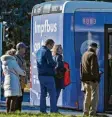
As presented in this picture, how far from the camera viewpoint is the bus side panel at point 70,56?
14062mm

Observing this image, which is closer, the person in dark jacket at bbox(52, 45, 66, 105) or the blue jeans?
the blue jeans

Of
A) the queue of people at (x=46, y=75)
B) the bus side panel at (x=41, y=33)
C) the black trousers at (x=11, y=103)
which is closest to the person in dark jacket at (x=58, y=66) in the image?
the queue of people at (x=46, y=75)

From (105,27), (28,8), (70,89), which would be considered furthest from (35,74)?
(28,8)

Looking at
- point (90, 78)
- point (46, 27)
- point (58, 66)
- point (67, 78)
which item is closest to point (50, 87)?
point (58, 66)

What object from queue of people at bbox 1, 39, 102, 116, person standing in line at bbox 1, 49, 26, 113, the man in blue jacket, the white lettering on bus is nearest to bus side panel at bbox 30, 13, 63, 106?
the white lettering on bus

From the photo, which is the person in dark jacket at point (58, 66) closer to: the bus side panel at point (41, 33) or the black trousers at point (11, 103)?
the bus side panel at point (41, 33)

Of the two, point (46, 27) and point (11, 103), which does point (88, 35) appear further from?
point (11, 103)

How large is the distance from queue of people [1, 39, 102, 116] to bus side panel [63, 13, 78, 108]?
812 mm

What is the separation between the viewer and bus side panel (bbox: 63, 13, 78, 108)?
46.1 ft

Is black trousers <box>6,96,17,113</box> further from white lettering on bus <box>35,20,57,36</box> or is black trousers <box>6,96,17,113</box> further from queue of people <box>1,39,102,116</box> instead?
white lettering on bus <box>35,20,57,36</box>

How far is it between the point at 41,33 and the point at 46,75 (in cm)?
227

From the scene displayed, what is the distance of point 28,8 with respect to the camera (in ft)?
93.0

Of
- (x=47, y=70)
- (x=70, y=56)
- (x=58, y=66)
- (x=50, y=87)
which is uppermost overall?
(x=70, y=56)

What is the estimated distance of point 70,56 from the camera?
14062 millimetres
